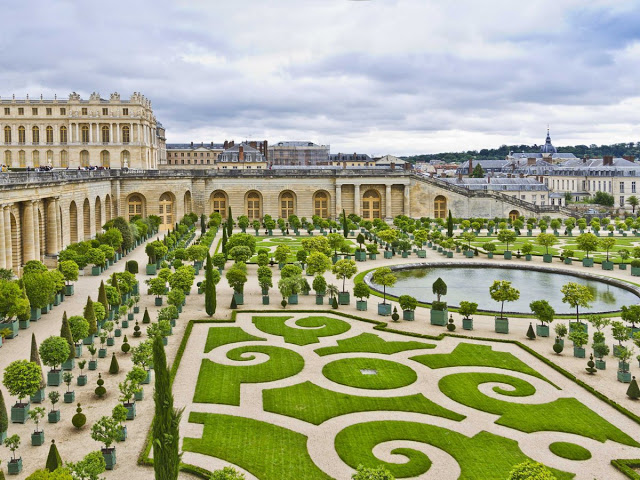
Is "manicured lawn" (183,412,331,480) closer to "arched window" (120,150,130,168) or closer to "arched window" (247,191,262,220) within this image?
"arched window" (247,191,262,220)

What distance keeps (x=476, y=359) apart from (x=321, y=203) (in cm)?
5983

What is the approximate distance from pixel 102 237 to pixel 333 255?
18.1m

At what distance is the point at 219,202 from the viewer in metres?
84.0

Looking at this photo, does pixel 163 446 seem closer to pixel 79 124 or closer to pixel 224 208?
pixel 224 208

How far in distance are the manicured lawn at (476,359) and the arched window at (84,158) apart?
77.8 metres

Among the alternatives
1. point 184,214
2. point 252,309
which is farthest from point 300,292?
point 184,214

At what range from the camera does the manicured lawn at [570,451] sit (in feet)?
59.8

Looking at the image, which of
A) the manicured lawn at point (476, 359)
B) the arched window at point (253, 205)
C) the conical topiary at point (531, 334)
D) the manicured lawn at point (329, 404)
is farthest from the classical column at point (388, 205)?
the manicured lawn at point (329, 404)

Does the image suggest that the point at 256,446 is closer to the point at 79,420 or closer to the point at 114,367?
the point at 79,420

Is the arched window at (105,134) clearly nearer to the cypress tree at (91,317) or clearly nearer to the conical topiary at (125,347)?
the cypress tree at (91,317)

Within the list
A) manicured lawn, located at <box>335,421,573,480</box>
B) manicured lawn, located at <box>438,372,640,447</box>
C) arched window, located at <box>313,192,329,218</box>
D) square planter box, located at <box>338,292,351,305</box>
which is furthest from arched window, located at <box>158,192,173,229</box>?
manicured lawn, located at <box>335,421,573,480</box>

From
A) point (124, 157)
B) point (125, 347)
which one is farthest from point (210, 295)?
point (124, 157)

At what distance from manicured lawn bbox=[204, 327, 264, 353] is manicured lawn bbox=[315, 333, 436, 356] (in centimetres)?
A: 382

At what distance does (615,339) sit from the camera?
28.8 meters
